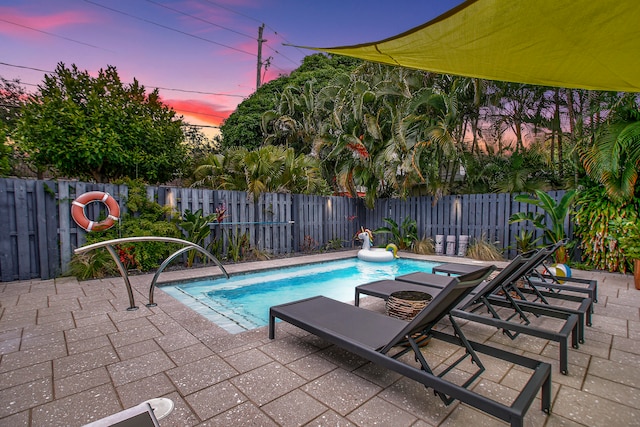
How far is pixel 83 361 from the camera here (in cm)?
242

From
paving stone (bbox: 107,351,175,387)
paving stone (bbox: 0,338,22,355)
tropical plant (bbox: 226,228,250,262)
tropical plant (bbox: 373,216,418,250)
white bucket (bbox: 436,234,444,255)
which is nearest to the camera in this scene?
paving stone (bbox: 107,351,175,387)

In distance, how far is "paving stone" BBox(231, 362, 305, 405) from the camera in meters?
1.96

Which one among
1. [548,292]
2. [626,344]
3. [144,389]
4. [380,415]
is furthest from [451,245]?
[144,389]

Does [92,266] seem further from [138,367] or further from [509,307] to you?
[509,307]

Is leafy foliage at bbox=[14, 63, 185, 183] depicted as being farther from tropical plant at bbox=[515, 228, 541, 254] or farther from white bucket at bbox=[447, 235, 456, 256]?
tropical plant at bbox=[515, 228, 541, 254]

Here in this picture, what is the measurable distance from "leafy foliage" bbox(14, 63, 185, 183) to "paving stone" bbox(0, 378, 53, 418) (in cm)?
544

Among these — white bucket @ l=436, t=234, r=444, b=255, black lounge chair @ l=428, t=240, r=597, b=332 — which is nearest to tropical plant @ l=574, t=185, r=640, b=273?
black lounge chair @ l=428, t=240, r=597, b=332

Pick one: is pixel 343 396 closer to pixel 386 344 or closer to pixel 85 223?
pixel 386 344

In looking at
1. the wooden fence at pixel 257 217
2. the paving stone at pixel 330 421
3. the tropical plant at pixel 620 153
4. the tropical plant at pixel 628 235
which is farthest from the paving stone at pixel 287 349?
the tropical plant at pixel 620 153

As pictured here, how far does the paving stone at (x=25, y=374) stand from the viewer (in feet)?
6.96

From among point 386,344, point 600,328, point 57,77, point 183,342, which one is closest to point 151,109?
point 57,77

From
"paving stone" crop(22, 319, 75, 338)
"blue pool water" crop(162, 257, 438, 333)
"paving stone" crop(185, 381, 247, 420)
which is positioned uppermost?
"paving stone" crop(185, 381, 247, 420)

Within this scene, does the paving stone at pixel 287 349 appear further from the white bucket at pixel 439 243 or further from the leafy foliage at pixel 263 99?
the leafy foliage at pixel 263 99

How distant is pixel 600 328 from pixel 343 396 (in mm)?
2957
